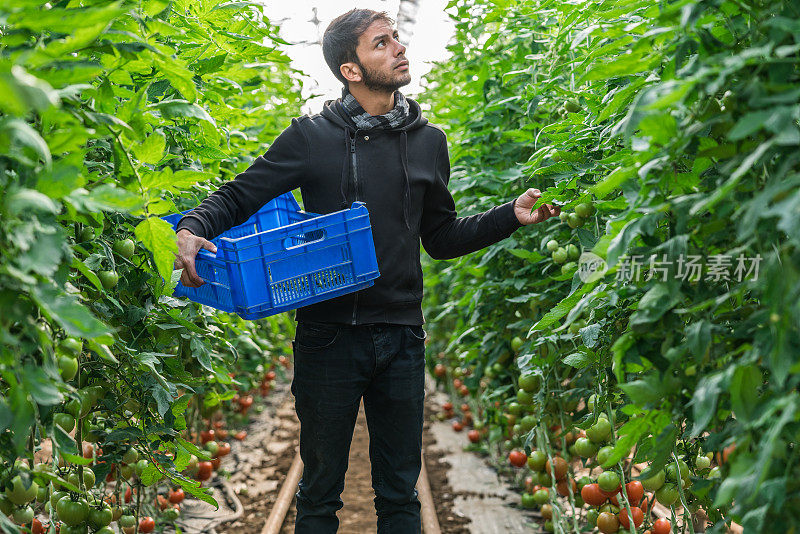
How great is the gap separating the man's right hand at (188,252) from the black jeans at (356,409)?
48cm

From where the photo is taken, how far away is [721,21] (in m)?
1.38

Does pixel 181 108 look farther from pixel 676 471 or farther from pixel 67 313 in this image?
pixel 676 471

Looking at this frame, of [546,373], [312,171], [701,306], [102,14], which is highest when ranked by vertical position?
[102,14]

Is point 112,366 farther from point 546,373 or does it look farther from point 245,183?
point 546,373

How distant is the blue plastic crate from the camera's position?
2109mm

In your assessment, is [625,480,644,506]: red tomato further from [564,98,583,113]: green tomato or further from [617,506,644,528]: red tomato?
[564,98,583,113]: green tomato

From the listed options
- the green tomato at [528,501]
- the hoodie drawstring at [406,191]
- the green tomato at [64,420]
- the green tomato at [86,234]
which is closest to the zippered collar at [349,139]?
the hoodie drawstring at [406,191]

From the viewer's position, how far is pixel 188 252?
2.05 meters

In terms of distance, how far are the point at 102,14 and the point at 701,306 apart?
1050mm

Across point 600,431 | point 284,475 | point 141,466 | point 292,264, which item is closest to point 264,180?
point 292,264

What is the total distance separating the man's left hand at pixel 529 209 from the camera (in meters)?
2.36

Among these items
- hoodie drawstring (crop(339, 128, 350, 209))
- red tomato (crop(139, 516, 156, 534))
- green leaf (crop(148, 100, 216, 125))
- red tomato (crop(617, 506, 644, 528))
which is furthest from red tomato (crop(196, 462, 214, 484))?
green leaf (crop(148, 100, 216, 125))

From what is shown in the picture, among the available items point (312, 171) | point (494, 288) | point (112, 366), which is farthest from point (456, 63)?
point (112, 366)

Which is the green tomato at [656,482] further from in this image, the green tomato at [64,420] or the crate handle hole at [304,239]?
the green tomato at [64,420]
